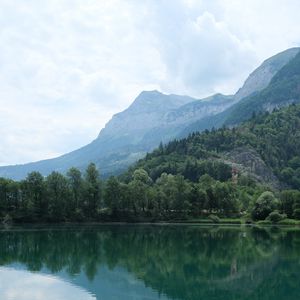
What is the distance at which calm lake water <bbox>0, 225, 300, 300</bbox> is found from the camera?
39281 millimetres

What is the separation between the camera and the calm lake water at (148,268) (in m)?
Answer: 39.3

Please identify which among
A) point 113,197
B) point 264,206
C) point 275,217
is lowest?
point 275,217

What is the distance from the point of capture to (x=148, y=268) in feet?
Answer: 174

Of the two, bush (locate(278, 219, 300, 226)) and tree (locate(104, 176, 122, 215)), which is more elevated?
tree (locate(104, 176, 122, 215))

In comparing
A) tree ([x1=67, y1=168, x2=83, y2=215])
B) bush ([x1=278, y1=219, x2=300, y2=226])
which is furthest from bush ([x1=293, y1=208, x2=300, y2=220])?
tree ([x1=67, y1=168, x2=83, y2=215])

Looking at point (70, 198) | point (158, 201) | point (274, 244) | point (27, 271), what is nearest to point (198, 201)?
point (158, 201)

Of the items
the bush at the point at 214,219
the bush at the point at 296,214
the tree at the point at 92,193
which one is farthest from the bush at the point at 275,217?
the tree at the point at 92,193

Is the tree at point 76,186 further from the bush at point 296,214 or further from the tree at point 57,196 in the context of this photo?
the bush at point 296,214

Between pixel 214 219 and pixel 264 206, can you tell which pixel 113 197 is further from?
pixel 264 206

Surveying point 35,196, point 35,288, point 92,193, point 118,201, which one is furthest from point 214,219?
point 35,288

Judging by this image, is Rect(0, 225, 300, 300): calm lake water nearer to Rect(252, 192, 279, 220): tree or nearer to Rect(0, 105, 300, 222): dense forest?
Rect(0, 105, 300, 222): dense forest

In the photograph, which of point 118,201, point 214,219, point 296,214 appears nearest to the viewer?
point 296,214

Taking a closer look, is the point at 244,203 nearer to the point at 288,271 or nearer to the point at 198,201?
the point at 198,201

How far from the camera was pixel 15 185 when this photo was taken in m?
128
